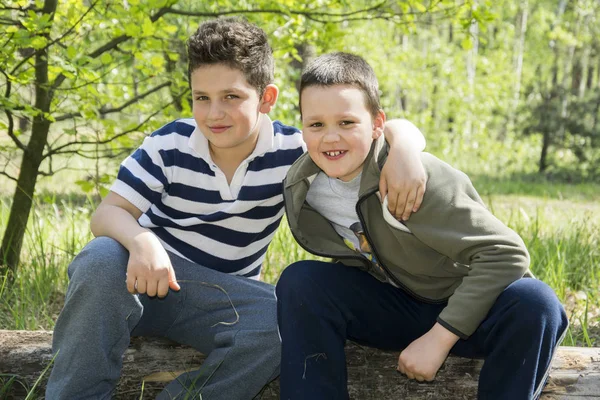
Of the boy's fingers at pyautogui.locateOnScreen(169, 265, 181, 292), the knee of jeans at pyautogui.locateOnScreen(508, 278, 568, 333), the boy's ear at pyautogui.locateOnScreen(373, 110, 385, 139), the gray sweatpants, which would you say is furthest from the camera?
the boy's ear at pyautogui.locateOnScreen(373, 110, 385, 139)

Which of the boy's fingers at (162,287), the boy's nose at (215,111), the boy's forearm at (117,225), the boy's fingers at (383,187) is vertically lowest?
the boy's fingers at (162,287)

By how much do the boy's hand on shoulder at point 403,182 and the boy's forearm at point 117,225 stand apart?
0.73 meters

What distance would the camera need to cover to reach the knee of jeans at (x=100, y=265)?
1769 mm

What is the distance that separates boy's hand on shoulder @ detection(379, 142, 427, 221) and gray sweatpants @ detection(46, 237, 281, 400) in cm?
54

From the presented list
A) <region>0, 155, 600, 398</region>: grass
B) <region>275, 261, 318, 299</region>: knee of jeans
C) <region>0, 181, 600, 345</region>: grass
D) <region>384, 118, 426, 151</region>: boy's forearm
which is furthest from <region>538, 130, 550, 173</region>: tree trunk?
<region>275, 261, 318, 299</region>: knee of jeans

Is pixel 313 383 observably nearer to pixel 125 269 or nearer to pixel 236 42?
pixel 125 269

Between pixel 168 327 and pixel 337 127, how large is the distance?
833 millimetres

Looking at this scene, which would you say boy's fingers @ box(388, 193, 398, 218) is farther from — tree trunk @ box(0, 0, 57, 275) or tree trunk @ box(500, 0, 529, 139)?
tree trunk @ box(500, 0, 529, 139)

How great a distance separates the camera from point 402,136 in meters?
1.95

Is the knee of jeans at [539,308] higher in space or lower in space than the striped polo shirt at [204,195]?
lower

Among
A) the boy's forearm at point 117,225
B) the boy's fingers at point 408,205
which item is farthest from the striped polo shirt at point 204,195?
the boy's fingers at point 408,205

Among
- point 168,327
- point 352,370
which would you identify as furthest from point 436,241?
point 168,327

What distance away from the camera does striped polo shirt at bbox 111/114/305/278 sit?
2109 mm

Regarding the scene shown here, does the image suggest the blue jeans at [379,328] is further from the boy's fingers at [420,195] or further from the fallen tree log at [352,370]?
the boy's fingers at [420,195]
